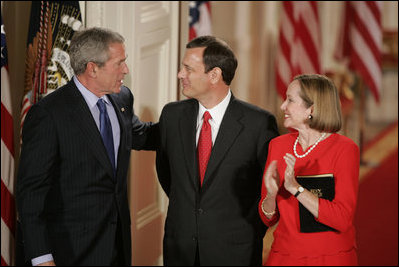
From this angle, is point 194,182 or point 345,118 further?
point 345,118

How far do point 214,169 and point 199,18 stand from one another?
2.41 metres

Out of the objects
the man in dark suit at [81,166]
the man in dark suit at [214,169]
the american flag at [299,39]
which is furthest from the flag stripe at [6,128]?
the american flag at [299,39]

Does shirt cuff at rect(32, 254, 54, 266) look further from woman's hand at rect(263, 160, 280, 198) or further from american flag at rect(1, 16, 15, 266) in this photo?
american flag at rect(1, 16, 15, 266)

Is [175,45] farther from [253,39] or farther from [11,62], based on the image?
[253,39]

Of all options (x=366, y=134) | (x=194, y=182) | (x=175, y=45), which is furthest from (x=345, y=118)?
(x=194, y=182)

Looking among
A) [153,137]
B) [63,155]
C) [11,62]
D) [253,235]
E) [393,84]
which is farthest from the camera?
[393,84]

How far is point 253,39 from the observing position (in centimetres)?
613

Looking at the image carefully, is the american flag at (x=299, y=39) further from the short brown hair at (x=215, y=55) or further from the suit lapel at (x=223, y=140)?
the suit lapel at (x=223, y=140)

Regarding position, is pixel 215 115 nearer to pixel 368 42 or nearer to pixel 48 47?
pixel 48 47

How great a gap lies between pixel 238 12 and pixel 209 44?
316cm

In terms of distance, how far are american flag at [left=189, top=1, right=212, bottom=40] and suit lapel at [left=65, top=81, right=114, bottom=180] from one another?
6.93 ft

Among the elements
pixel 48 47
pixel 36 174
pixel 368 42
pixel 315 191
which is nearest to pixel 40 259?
pixel 36 174

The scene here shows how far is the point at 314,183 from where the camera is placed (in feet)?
7.78

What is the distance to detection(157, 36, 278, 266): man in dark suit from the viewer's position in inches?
115
